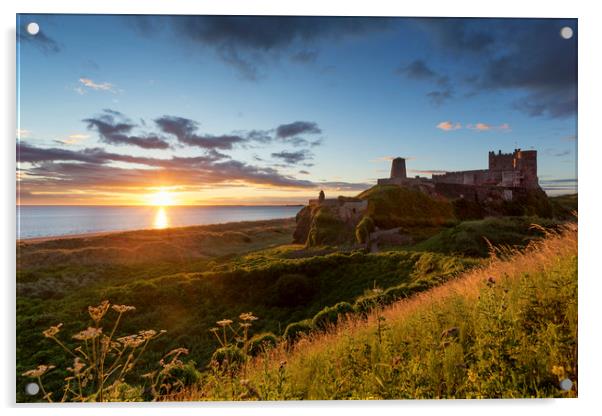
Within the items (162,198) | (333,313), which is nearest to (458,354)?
(333,313)

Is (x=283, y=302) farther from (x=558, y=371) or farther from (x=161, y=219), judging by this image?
(x=558, y=371)

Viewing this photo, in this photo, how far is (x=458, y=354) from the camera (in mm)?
2953

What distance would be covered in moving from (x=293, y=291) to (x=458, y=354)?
→ 568 cm

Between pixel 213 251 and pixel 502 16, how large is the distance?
346 inches

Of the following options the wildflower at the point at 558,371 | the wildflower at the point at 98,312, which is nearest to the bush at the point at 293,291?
the wildflower at the point at 98,312

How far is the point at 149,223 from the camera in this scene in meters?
6.60

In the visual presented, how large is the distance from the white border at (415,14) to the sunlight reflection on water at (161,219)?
2.14 metres

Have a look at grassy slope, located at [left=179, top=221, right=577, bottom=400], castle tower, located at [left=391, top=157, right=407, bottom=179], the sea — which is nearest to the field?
grassy slope, located at [left=179, top=221, right=577, bottom=400]

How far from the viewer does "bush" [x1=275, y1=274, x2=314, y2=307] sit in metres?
8.16

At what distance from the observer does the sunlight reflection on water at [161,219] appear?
5.97 meters

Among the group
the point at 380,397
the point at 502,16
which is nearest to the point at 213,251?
the point at 380,397

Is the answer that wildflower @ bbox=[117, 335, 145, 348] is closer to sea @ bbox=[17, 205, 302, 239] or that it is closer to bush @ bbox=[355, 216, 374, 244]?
sea @ bbox=[17, 205, 302, 239]

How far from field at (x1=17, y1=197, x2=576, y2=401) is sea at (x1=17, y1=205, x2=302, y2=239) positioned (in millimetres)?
455

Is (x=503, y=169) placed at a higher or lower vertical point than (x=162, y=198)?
higher
